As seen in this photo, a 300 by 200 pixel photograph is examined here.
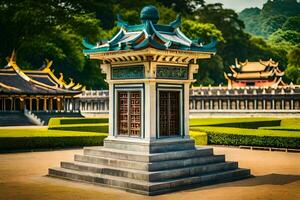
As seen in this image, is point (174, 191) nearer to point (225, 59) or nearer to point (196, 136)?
point (196, 136)

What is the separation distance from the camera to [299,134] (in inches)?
1209

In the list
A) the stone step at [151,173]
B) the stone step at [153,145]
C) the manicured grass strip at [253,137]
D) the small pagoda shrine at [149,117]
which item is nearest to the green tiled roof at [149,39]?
the small pagoda shrine at [149,117]

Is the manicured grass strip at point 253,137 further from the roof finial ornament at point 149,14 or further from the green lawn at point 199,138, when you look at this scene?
the roof finial ornament at point 149,14

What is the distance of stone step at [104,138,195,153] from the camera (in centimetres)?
1888

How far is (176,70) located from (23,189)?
7.73m

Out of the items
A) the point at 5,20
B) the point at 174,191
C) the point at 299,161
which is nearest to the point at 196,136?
the point at 299,161

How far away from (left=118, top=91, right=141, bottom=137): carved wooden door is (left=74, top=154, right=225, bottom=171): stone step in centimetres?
150

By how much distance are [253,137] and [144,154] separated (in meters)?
15.4

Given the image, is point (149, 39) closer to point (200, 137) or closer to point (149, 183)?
point (149, 183)

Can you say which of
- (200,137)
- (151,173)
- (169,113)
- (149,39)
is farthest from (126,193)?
(200,137)

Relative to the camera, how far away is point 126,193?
16.7 m

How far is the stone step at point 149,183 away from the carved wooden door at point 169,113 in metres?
2.52

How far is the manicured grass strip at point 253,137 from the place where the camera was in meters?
30.4

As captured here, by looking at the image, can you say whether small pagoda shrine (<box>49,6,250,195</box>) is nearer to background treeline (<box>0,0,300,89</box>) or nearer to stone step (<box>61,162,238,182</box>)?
stone step (<box>61,162,238,182</box>)
